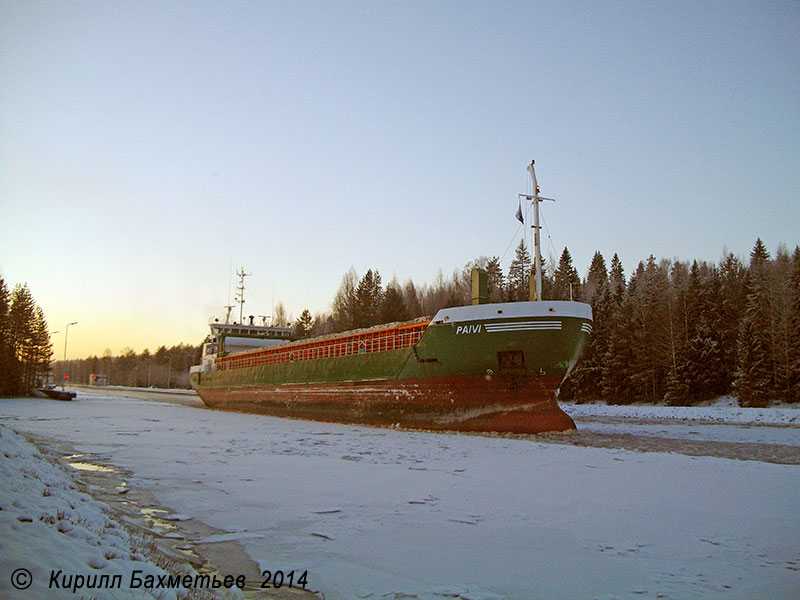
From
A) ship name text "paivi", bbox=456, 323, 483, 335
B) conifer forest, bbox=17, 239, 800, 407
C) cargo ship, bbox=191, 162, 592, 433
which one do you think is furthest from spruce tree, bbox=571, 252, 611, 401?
ship name text "paivi", bbox=456, 323, 483, 335

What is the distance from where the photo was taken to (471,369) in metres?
18.0

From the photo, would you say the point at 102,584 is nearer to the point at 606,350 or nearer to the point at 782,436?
the point at 782,436

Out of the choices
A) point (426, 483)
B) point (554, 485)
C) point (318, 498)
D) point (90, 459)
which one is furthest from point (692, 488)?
point (90, 459)

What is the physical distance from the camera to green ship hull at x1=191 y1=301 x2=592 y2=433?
17.4m

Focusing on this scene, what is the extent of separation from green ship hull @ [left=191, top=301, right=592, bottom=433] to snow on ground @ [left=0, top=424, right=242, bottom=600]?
43.1 feet

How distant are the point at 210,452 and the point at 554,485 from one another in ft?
23.3

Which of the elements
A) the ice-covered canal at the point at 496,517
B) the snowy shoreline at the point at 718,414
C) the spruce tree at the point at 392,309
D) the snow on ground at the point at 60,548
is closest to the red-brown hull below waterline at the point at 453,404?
the ice-covered canal at the point at 496,517

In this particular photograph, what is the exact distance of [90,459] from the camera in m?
10.3

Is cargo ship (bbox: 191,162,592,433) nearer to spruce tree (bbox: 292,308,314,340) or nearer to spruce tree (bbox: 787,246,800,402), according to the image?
spruce tree (bbox: 787,246,800,402)

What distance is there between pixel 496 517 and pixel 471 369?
11.5 meters

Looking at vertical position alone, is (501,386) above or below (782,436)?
above

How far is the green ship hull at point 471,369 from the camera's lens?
1736 centimetres

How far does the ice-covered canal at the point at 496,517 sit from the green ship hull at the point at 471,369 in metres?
5.42

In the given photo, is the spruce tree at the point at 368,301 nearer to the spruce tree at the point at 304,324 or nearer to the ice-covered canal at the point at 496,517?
the spruce tree at the point at 304,324
